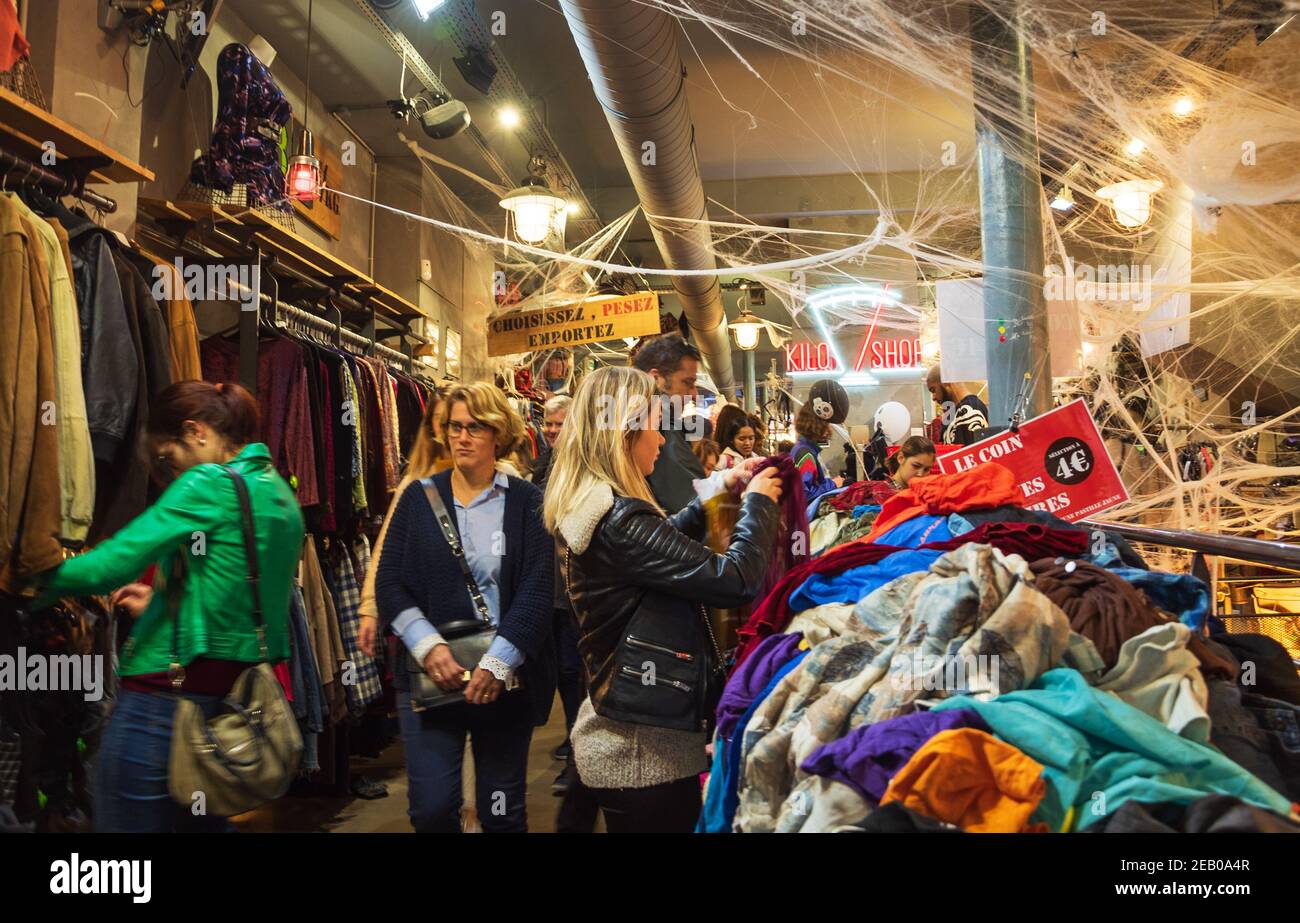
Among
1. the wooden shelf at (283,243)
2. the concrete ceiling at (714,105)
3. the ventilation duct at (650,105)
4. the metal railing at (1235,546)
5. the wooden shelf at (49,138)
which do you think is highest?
the concrete ceiling at (714,105)

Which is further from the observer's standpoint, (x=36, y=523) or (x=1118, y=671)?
(x=36, y=523)

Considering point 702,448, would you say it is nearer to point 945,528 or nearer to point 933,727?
point 945,528

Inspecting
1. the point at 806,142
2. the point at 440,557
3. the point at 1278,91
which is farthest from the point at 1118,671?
the point at 806,142

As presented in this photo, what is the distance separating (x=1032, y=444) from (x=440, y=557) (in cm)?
186

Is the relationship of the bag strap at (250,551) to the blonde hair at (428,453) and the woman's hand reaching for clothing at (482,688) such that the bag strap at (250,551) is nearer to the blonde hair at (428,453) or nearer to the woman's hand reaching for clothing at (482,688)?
the woman's hand reaching for clothing at (482,688)

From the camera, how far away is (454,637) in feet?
8.80

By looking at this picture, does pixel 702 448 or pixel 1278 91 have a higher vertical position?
pixel 1278 91

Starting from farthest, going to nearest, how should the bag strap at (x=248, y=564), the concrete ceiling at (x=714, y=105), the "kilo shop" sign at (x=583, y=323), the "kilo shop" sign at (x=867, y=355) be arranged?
1. the "kilo shop" sign at (x=867, y=355)
2. the "kilo shop" sign at (x=583, y=323)
3. the concrete ceiling at (x=714, y=105)
4. the bag strap at (x=248, y=564)

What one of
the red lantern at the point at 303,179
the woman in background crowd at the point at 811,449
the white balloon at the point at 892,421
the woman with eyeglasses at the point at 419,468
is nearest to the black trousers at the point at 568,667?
the woman with eyeglasses at the point at 419,468

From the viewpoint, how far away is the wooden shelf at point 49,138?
9.23ft

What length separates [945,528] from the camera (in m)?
2.32

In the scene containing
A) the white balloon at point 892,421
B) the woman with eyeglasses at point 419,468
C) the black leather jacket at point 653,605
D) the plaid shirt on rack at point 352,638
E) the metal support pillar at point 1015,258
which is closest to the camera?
the black leather jacket at point 653,605

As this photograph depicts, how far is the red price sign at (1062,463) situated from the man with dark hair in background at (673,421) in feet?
2.93
